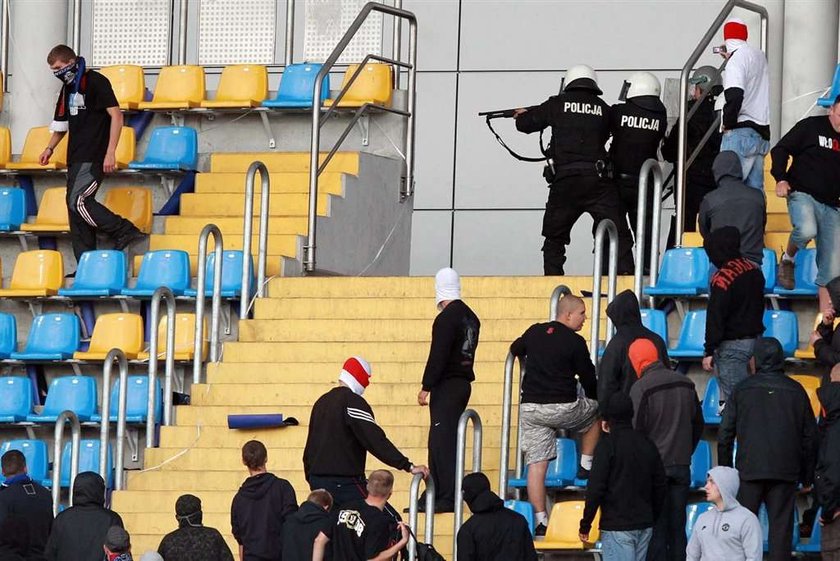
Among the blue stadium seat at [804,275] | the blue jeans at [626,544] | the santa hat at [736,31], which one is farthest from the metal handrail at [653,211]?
the blue jeans at [626,544]

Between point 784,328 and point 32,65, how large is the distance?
757 cm

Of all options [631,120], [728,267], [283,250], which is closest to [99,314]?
[283,250]

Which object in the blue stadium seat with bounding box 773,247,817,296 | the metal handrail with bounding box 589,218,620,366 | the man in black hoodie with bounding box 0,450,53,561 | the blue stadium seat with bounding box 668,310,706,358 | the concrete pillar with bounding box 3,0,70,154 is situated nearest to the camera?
the man in black hoodie with bounding box 0,450,53,561

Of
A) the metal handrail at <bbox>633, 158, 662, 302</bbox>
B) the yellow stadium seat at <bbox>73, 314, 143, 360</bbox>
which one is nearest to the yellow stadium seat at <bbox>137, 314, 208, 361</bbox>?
the yellow stadium seat at <bbox>73, 314, 143, 360</bbox>

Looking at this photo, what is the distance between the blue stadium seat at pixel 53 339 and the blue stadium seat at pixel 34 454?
0.89 meters

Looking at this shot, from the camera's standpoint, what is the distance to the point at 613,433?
10969 millimetres

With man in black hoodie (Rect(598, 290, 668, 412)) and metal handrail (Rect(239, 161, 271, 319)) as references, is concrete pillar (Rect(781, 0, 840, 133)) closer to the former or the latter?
metal handrail (Rect(239, 161, 271, 319))

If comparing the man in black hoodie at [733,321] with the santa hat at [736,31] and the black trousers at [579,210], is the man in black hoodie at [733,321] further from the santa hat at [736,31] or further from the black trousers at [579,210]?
the santa hat at [736,31]

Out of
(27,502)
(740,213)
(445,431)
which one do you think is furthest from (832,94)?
(27,502)

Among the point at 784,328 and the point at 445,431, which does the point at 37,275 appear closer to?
the point at 445,431

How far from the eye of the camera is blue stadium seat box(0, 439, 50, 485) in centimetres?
1416

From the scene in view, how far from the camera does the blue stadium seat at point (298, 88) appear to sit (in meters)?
16.8

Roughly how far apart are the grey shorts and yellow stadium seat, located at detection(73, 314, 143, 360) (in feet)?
11.9

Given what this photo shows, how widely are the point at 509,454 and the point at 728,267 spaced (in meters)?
1.70
